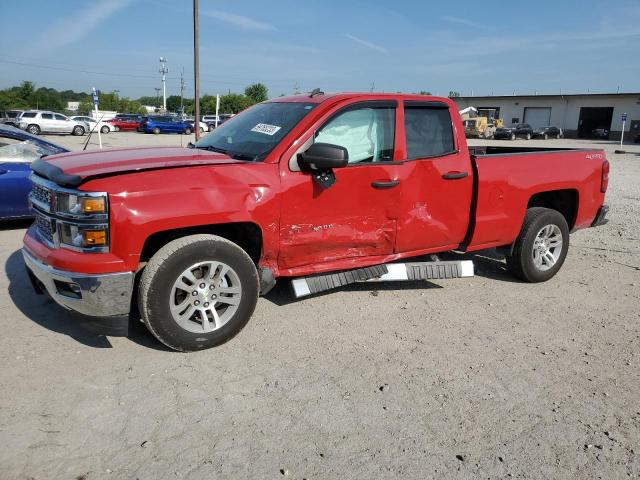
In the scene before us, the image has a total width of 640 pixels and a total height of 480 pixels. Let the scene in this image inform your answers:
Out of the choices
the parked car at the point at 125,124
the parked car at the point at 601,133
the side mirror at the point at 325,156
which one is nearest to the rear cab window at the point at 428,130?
the side mirror at the point at 325,156

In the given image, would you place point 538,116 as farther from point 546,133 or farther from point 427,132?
point 427,132

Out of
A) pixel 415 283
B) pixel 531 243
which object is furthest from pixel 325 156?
pixel 531 243

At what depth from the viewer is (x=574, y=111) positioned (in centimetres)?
6175

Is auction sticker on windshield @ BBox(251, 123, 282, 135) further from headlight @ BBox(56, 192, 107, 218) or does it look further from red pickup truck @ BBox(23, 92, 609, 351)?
headlight @ BBox(56, 192, 107, 218)

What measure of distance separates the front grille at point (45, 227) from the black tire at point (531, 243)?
4328mm

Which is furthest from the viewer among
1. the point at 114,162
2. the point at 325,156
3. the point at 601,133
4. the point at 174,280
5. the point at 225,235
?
the point at 601,133

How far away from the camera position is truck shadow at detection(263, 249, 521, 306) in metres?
4.99

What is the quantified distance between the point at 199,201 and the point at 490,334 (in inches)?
100

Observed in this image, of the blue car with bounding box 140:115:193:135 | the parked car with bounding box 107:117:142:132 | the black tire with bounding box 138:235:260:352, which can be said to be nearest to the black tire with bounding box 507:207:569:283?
the black tire with bounding box 138:235:260:352

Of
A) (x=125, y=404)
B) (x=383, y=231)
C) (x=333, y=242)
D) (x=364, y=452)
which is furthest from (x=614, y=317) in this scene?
(x=125, y=404)

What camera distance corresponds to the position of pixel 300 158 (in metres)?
4.02

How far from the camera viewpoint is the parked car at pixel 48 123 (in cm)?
3381

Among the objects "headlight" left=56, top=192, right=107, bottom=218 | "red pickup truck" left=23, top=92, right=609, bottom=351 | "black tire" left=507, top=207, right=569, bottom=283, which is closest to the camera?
"headlight" left=56, top=192, right=107, bottom=218

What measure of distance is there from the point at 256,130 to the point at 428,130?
1.57 metres
